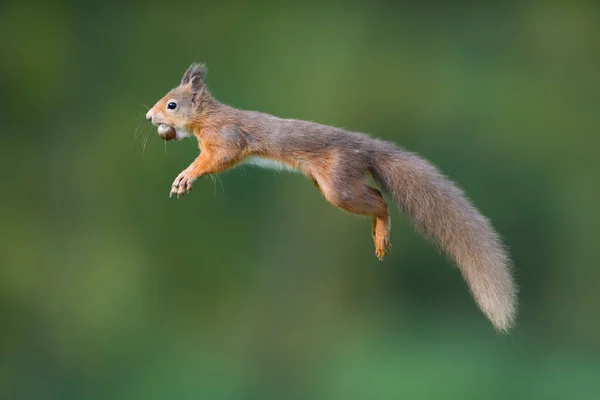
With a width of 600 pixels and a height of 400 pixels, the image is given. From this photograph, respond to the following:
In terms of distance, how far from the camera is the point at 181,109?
118 inches

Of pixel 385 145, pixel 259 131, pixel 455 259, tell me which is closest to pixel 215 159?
pixel 259 131

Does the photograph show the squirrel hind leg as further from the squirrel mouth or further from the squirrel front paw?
the squirrel mouth

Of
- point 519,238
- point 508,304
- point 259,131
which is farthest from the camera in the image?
point 519,238

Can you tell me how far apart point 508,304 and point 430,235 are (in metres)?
0.34

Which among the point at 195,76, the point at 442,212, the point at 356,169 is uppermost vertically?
the point at 195,76

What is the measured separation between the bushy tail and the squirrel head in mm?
602

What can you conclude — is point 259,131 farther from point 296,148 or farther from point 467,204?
point 467,204

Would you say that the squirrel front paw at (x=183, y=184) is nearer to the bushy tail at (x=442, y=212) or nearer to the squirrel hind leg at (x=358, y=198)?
the squirrel hind leg at (x=358, y=198)

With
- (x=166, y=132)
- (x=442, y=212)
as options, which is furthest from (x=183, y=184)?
(x=442, y=212)

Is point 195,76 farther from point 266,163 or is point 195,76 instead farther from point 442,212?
point 442,212

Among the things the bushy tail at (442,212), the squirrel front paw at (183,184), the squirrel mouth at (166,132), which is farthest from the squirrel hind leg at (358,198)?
the squirrel mouth at (166,132)

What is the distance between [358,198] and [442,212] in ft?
1.05

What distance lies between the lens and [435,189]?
296cm

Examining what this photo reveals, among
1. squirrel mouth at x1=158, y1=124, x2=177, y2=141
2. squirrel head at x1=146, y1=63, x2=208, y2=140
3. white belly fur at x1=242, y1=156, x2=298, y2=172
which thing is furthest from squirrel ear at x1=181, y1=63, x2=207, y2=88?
white belly fur at x1=242, y1=156, x2=298, y2=172
